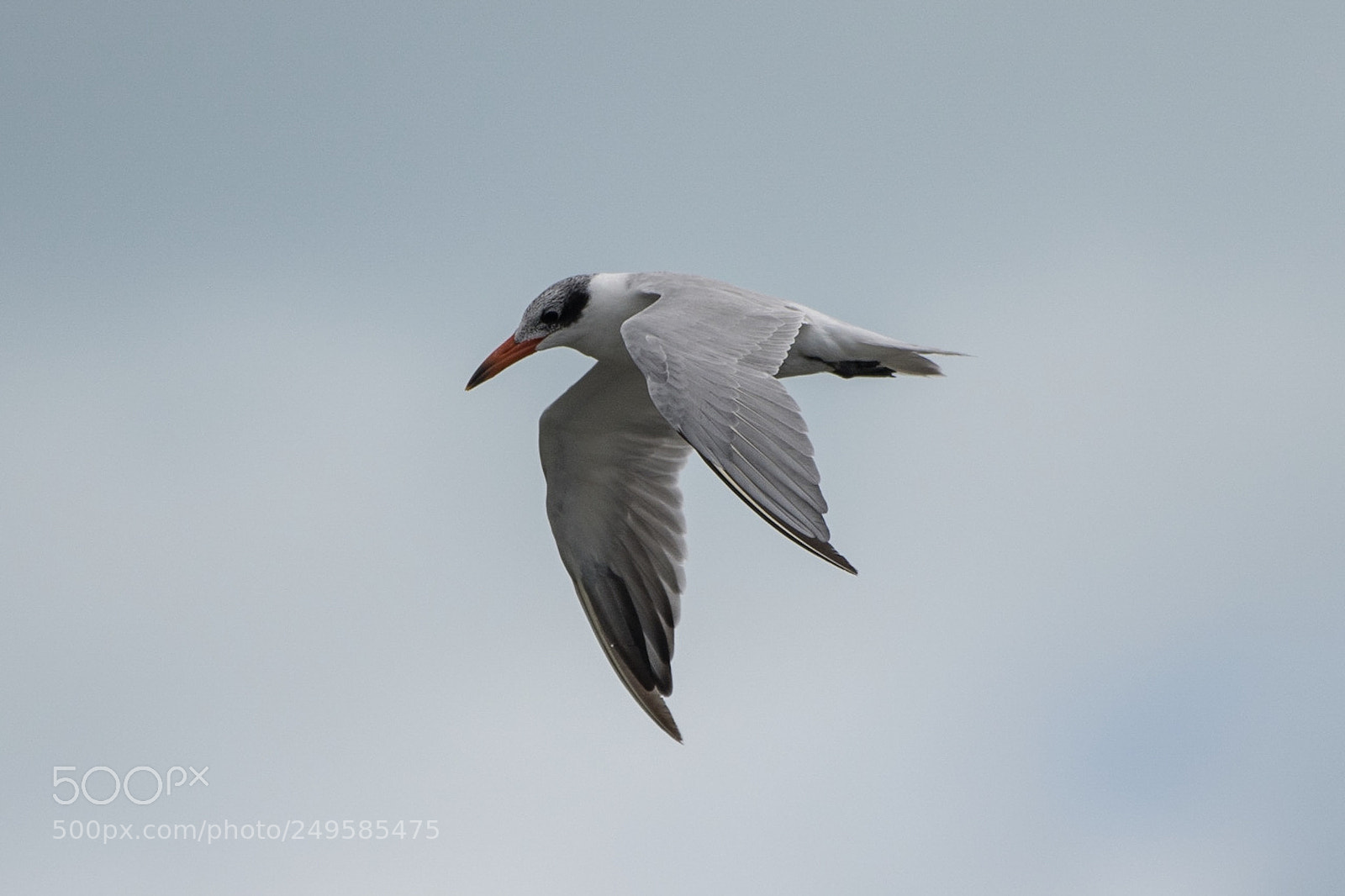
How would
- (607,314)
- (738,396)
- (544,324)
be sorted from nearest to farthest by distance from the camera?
1. (738,396)
2. (607,314)
3. (544,324)

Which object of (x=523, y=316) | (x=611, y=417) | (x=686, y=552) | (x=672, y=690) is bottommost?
(x=672, y=690)

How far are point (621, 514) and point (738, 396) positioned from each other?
3571 millimetres

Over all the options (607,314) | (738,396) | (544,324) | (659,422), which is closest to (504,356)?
(544,324)

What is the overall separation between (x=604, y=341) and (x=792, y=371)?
4.00ft

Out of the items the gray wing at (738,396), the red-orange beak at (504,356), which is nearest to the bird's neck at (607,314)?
the red-orange beak at (504,356)

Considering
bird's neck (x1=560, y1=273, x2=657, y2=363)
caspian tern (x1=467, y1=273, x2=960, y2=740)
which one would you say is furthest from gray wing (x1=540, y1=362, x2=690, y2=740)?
bird's neck (x1=560, y1=273, x2=657, y2=363)

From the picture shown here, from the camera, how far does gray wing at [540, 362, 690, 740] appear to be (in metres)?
10.0

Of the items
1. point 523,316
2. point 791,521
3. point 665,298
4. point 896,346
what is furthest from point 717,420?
point 523,316

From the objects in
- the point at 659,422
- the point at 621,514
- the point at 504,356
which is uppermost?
the point at 504,356

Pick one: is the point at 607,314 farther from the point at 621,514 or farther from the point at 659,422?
the point at 621,514

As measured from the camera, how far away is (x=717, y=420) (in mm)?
6684

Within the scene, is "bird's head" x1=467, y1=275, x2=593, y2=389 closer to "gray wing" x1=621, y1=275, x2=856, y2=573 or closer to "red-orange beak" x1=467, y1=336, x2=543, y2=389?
"red-orange beak" x1=467, y1=336, x2=543, y2=389

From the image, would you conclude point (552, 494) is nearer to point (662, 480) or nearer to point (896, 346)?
point (662, 480)

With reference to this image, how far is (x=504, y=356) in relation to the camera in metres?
9.69
